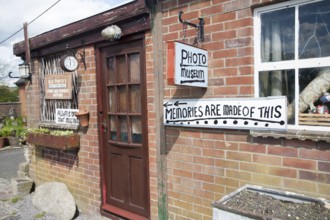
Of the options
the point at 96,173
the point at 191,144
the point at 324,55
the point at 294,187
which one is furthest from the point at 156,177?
the point at 324,55

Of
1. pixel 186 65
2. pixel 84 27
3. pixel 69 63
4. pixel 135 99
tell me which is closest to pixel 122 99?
pixel 135 99

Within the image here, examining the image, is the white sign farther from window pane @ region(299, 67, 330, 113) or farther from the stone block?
window pane @ region(299, 67, 330, 113)

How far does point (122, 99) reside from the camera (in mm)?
4309

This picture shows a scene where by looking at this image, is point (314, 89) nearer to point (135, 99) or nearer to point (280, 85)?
point (280, 85)

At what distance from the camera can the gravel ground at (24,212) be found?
4695 mm

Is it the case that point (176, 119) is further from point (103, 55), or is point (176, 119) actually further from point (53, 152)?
point (53, 152)

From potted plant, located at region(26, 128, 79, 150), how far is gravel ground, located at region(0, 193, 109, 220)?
1.03m

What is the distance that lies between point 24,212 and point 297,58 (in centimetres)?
451

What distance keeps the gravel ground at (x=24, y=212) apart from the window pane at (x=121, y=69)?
207 centimetres

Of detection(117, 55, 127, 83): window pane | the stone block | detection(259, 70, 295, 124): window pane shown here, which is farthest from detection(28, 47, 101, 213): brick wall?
detection(259, 70, 295, 124): window pane

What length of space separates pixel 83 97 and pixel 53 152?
139 centimetres

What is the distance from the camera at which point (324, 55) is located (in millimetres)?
2553

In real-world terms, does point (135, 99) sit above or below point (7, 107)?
above

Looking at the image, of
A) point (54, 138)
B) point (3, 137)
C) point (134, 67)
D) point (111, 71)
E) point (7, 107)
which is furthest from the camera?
point (7, 107)
